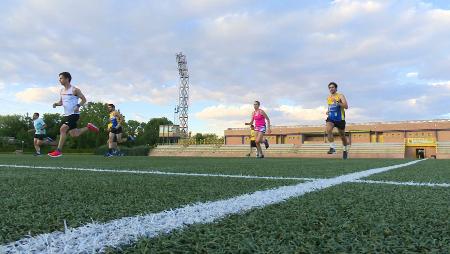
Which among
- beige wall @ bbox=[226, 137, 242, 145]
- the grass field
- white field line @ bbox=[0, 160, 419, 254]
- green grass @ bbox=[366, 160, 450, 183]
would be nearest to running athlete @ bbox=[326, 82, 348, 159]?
green grass @ bbox=[366, 160, 450, 183]

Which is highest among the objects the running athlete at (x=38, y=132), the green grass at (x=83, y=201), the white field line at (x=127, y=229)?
the running athlete at (x=38, y=132)

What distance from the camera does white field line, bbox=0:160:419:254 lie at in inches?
50.2

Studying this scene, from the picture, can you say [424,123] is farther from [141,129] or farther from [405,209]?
[405,209]

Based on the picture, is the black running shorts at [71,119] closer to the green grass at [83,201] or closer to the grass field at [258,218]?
the green grass at [83,201]

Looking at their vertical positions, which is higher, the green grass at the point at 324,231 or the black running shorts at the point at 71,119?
the black running shorts at the point at 71,119

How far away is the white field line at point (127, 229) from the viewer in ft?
4.18

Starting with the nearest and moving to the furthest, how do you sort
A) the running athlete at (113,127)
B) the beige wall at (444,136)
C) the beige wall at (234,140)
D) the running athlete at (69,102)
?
the running athlete at (69,102) → the running athlete at (113,127) → the beige wall at (444,136) → the beige wall at (234,140)

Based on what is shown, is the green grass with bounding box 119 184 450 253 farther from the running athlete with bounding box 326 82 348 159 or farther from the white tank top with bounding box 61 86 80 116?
the running athlete with bounding box 326 82 348 159

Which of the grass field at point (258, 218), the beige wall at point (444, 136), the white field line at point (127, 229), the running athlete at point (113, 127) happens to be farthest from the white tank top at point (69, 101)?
the beige wall at point (444, 136)

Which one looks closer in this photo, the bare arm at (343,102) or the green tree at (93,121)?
the bare arm at (343,102)

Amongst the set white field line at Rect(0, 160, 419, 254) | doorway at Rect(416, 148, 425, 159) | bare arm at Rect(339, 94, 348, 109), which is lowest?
doorway at Rect(416, 148, 425, 159)

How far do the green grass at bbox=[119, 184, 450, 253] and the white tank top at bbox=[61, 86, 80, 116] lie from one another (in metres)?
7.43

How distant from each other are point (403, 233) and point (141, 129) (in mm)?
93806

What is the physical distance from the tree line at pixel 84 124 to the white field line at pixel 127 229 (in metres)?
62.3
